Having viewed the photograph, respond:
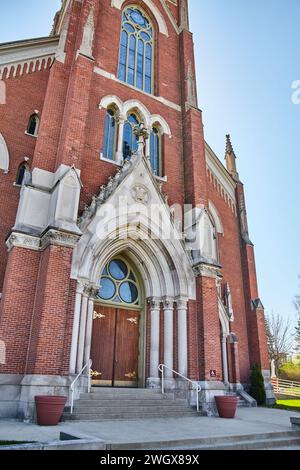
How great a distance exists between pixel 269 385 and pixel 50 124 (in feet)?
49.7

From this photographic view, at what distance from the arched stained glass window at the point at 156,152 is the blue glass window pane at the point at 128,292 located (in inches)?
198

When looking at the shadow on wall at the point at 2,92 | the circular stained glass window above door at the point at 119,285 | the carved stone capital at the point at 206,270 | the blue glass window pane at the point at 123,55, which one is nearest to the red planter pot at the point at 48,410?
the circular stained glass window above door at the point at 119,285

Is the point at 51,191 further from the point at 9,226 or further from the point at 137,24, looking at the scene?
the point at 137,24

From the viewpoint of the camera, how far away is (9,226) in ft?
41.6

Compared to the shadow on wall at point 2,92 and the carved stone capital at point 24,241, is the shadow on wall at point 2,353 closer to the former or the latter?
the carved stone capital at point 24,241

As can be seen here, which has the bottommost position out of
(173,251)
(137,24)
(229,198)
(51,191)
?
(173,251)

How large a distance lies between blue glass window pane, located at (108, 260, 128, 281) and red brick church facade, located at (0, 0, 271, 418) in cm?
4

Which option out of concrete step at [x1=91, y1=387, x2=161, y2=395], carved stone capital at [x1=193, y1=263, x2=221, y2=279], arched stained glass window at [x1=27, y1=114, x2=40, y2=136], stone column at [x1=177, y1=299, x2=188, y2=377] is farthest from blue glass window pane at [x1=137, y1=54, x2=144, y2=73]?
concrete step at [x1=91, y1=387, x2=161, y2=395]

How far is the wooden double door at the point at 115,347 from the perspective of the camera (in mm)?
12102

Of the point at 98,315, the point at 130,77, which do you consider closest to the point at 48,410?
the point at 98,315

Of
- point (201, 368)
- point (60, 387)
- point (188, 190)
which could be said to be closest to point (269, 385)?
point (201, 368)

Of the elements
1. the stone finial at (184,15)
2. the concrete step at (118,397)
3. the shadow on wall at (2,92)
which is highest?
the stone finial at (184,15)

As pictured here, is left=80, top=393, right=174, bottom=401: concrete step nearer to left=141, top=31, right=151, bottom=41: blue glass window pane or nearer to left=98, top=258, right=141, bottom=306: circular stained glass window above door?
left=98, top=258, right=141, bottom=306: circular stained glass window above door

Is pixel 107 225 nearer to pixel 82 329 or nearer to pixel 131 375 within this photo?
pixel 82 329
